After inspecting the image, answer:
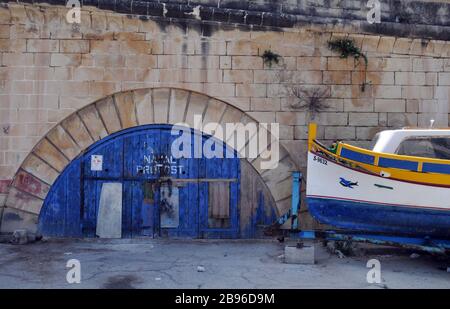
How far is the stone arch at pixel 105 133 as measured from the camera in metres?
8.81

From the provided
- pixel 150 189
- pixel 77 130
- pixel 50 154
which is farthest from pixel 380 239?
pixel 50 154

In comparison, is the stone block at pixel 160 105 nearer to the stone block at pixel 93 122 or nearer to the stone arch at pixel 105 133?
the stone arch at pixel 105 133

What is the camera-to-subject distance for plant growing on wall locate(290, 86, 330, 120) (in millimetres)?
9000

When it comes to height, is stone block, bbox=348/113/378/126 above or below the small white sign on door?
above

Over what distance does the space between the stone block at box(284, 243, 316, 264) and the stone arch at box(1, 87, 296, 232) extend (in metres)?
1.47

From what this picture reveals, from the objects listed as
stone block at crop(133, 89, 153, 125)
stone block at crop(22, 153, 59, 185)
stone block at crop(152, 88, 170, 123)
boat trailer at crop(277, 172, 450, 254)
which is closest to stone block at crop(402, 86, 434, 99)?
boat trailer at crop(277, 172, 450, 254)

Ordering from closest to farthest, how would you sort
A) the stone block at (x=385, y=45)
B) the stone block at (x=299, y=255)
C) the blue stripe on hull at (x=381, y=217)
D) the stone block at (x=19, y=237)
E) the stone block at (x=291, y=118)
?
1. the blue stripe on hull at (x=381, y=217)
2. the stone block at (x=299, y=255)
3. the stone block at (x=19, y=237)
4. the stone block at (x=291, y=118)
5. the stone block at (x=385, y=45)

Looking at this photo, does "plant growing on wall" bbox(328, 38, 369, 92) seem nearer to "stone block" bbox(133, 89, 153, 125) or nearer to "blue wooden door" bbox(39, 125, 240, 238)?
"blue wooden door" bbox(39, 125, 240, 238)

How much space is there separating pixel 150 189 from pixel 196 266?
214cm

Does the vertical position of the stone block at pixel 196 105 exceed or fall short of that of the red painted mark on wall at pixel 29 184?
it exceeds it

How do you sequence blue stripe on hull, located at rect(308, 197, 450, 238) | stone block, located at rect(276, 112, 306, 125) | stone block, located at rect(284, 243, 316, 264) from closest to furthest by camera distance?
blue stripe on hull, located at rect(308, 197, 450, 238) < stone block, located at rect(284, 243, 316, 264) < stone block, located at rect(276, 112, 306, 125)

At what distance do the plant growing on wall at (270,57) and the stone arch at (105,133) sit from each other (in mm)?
924

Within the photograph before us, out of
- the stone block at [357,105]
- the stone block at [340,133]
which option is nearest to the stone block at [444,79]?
the stone block at [357,105]
